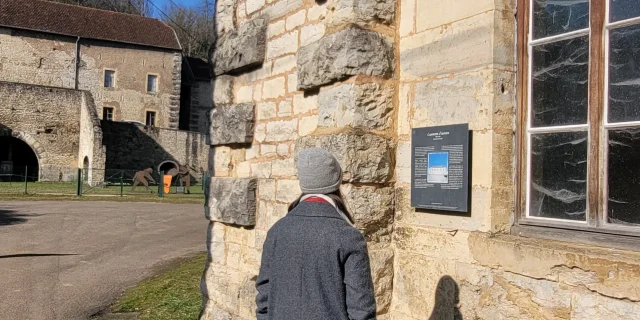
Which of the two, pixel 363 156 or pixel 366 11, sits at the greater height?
pixel 366 11

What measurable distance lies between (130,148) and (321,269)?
3959 cm

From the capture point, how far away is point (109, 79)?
45000 millimetres

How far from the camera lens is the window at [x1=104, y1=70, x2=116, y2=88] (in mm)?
44812

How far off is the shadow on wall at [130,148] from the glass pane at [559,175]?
38275mm

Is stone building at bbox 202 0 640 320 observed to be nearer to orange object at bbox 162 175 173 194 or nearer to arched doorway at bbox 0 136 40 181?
orange object at bbox 162 175 173 194

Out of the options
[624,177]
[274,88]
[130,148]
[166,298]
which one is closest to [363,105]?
[274,88]

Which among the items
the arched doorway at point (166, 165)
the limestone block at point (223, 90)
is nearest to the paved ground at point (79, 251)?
the limestone block at point (223, 90)

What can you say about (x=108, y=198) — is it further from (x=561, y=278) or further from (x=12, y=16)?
(x=561, y=278)

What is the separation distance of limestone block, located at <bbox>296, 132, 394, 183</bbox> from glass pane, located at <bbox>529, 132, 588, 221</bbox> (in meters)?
1.06

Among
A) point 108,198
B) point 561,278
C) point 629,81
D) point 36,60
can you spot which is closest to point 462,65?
point 629,81

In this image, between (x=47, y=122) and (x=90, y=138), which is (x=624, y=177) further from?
(x=47, y=122)

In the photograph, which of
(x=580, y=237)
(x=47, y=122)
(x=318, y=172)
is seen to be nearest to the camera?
(x=318, y=172)

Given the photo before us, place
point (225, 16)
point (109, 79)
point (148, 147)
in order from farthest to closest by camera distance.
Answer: point (109, 79) → point (148, 147) → point (225, 16)

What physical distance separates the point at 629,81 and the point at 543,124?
0.58 meters
